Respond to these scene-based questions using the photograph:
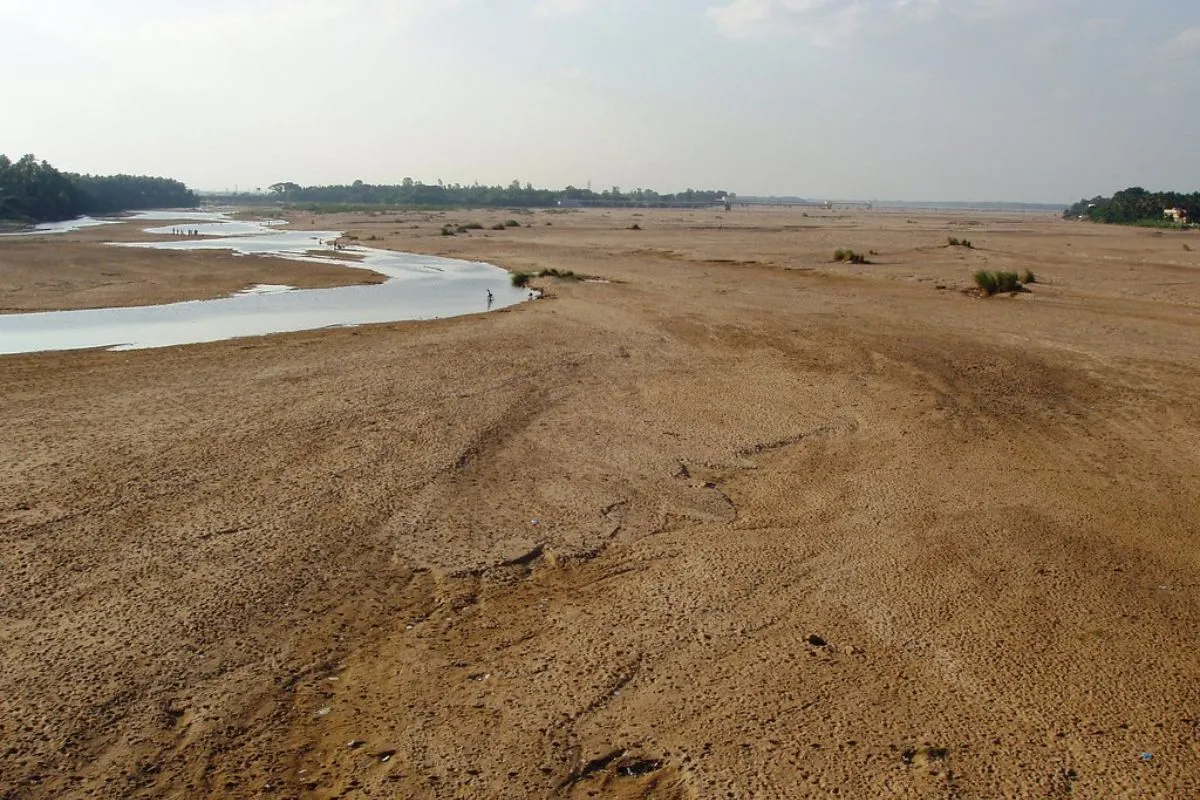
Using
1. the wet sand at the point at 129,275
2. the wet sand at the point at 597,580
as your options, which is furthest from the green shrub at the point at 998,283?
the wet sand at the point at 129,275

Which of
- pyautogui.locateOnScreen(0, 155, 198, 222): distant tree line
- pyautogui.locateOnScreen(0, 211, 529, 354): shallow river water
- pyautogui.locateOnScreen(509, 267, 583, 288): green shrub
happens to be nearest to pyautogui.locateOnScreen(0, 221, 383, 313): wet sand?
pyautogui.locateOnScreen(0, 211, 529, 354): shallow river water

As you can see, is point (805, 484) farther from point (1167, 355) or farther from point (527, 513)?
point (1167, 355)

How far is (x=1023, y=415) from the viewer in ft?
36.3

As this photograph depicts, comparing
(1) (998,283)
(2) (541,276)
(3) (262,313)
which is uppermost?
(1) (998,283)

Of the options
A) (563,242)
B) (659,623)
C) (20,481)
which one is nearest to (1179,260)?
(563,242)

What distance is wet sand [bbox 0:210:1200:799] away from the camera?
438 cm

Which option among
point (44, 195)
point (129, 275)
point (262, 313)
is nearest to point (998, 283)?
point (262, 313)

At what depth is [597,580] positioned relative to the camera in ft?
20.8

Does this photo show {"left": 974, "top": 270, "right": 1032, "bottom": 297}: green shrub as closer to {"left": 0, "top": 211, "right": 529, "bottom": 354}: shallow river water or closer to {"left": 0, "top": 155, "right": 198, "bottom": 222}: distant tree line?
{"left": 0, "top": 211, "right": 529, "bottom": 354}: shallow river water

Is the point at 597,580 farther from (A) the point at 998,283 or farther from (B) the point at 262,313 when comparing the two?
(A) the point at 998,283

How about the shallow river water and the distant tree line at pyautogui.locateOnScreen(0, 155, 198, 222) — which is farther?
the distant tree line at pyautogui.locateOnScreen(0, 155, 198, 222)

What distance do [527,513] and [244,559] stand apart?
2.26 m

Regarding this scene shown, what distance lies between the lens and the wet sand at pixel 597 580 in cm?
438

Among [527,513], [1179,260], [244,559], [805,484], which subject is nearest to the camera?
[244,559]
